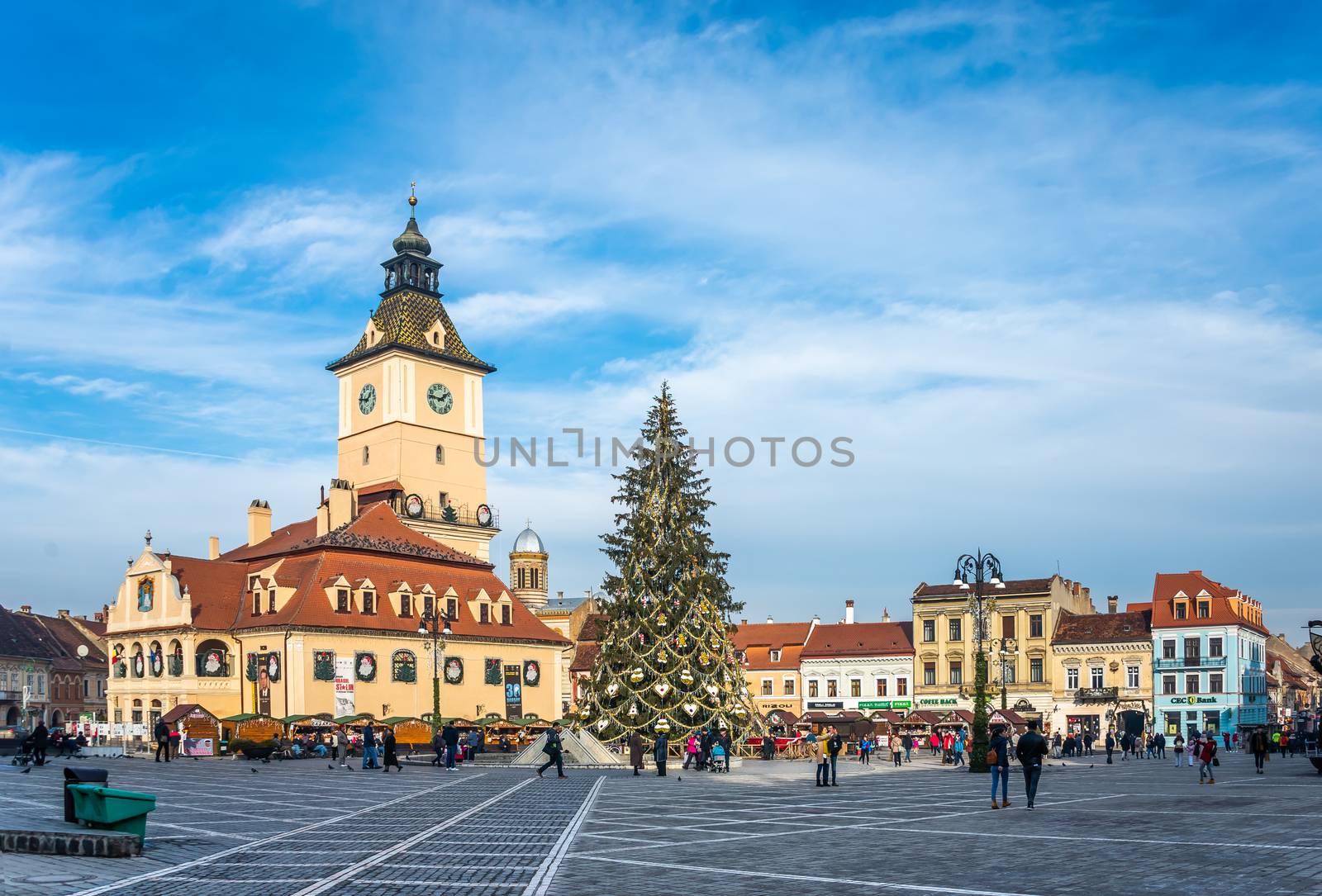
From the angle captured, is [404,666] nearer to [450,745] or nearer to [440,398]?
[450,745]

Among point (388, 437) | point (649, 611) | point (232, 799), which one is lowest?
point (232, 799)

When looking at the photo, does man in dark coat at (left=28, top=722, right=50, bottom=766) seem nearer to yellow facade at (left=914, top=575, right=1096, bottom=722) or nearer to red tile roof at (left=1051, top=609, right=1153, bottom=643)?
yellow facade at (left=914, top=575, right=1096, bottom=722)

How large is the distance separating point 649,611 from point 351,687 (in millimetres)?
25514

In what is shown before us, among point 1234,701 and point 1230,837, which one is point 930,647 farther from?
point 1230,837

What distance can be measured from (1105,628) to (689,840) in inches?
2762

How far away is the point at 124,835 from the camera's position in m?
16.1

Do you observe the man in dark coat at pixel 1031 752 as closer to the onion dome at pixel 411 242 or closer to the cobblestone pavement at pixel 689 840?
the cobblestone pavement at pixel 689 840

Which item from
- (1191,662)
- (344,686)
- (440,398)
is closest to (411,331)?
(440,398)

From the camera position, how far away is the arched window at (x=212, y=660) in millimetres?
65375

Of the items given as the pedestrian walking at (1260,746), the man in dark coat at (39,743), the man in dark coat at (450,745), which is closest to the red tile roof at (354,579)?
the man in dark coat at (39,743)

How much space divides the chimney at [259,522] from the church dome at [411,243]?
25811 mm

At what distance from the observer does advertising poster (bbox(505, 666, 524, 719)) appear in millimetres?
72938

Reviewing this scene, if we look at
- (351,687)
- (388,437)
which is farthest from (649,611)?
(388,437)

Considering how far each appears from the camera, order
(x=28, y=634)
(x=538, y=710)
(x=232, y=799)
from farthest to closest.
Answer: (x=28, y=634) < (x=538, y=710) < (x=232, y=799)
